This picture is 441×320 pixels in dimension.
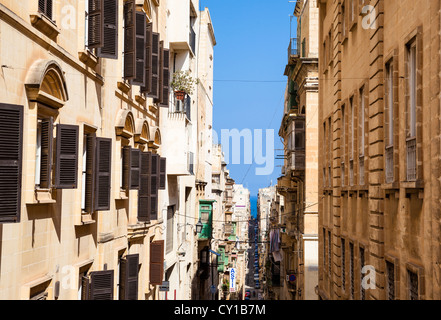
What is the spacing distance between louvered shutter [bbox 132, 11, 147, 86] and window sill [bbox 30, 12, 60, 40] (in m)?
5.93

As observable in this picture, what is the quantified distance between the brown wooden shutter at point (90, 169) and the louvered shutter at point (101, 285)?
4.70ft

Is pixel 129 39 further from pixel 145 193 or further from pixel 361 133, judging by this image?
pixel 361 133

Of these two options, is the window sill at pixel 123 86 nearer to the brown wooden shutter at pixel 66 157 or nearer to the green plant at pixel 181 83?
the brown wooden shutter at pixel 66 157


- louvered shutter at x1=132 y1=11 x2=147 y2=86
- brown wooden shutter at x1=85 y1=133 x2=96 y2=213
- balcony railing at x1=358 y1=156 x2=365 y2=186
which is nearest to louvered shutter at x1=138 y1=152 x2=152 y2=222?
louvered shutter at x1=132 y1=11 x2=147 y2=86

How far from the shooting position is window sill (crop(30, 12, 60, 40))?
928 centimetres

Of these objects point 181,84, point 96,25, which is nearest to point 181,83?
point 181,84

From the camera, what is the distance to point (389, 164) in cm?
1214

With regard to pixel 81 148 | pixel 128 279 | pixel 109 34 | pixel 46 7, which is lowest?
pixel 128 279

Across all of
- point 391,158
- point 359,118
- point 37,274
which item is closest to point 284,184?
point 359,118

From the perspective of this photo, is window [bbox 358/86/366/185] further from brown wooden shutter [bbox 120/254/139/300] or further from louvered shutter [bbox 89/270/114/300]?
louvered shutter [bbox 89/270/114/300]

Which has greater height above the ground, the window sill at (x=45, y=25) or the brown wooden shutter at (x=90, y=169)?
the window sill at (x=45, y=25)

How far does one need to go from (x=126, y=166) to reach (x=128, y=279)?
298cm

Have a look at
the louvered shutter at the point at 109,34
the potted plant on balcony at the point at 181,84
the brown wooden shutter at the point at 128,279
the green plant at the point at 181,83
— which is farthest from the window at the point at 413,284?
the green plant at the point at 181,83

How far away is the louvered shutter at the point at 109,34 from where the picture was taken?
41.1 ft
